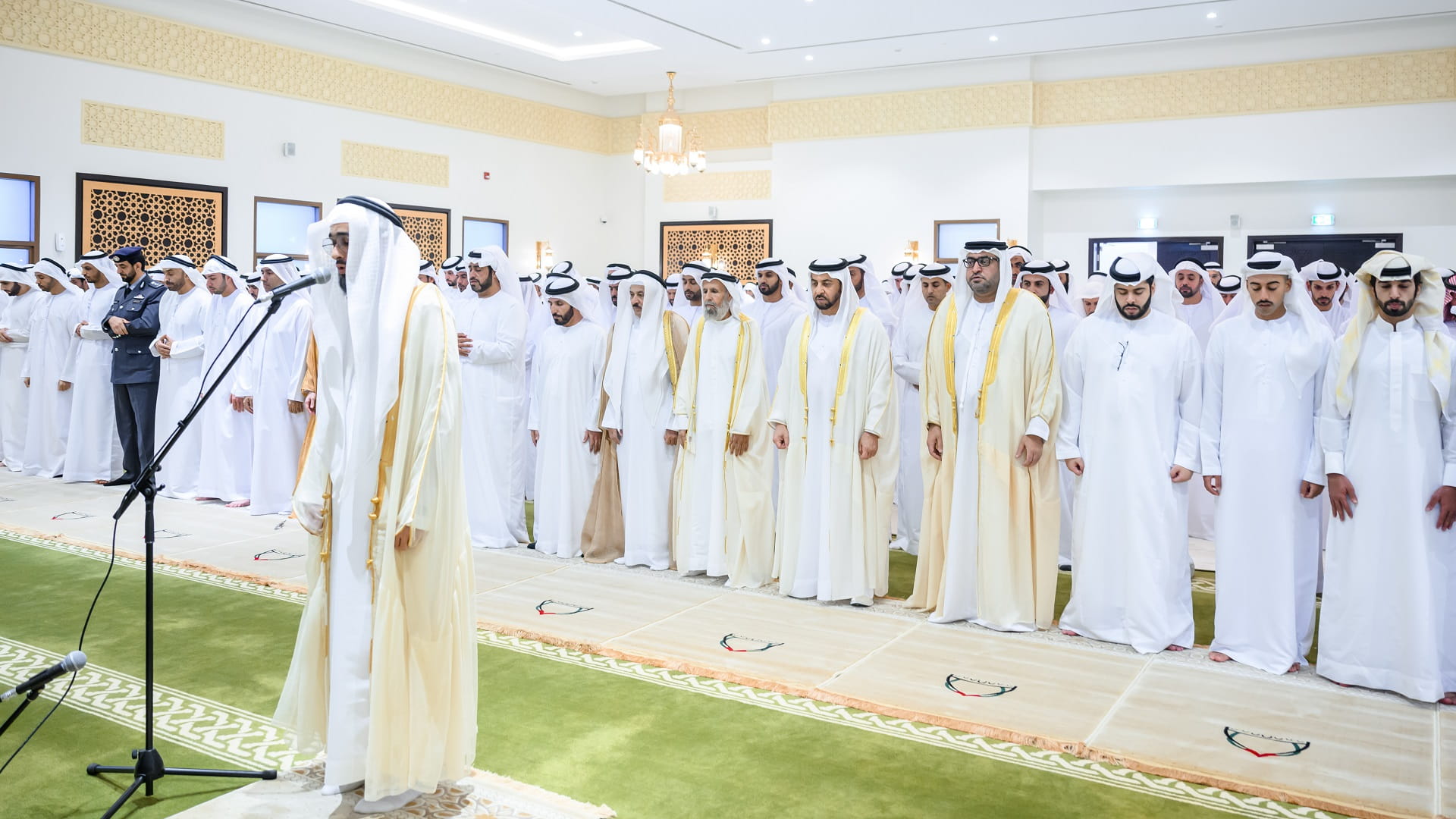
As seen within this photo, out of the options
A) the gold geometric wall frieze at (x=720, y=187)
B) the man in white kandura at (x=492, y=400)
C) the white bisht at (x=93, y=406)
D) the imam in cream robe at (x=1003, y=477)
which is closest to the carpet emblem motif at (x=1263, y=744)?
the imam in cream robe at (x=1003, y=477)

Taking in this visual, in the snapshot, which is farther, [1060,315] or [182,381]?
[182,381]

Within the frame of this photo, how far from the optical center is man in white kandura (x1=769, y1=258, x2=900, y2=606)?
4.97 metres

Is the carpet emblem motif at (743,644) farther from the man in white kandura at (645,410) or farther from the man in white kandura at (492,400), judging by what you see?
the man in white kandura at (492,400)

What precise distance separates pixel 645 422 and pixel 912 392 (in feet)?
5.55

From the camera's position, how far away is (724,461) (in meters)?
5.42

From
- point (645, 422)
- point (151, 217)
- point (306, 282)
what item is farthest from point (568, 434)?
point (151, 217)

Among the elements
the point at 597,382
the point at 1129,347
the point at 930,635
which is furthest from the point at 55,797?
the point at 1129,347

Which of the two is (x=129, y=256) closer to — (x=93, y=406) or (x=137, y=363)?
(x=137, y=363)

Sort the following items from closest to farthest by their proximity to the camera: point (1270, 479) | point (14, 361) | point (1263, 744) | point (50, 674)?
point (50, 674) < point (1263, 744) < point (1270, 479) < point (14, 361)

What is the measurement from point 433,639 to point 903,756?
56.0 inches

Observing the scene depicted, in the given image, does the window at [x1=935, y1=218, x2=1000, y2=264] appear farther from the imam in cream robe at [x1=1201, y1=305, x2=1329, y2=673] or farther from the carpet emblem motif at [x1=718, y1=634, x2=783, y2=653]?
the carpet emblem motif at [x1=718, y1=634, x2=783, y2=653]

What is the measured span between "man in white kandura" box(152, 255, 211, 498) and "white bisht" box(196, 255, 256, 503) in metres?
0.09

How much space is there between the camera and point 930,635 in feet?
14.9

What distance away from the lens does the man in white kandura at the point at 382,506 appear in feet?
8.80
